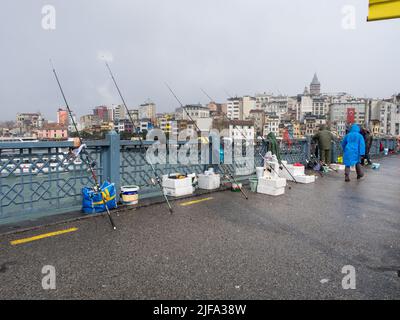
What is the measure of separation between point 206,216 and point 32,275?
312 centimetres

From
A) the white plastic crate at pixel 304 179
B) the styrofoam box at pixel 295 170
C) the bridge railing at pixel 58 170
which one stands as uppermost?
the bridge railing at pixel 58 170

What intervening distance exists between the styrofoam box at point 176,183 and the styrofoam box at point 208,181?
73cm

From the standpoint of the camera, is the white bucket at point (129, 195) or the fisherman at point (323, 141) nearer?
the white bucket at point (129, 195)

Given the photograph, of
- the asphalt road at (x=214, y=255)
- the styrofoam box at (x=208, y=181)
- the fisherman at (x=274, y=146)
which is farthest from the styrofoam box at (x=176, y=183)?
the fisherman at (x=274, y=146)

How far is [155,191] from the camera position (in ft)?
24.3

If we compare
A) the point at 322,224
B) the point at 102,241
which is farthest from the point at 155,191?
the point at 322,224

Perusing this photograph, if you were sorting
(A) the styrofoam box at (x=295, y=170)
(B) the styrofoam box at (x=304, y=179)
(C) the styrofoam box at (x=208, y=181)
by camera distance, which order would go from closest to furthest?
1. (C) the styrofoam box at (x=208, y=181)
2. (B) the styrofoam box at (x=304, y=179)
3. (A) the styrofoam box at (x=295, y=170)

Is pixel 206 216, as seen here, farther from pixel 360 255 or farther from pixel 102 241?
pixel 360 255

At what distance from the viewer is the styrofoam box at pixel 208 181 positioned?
8.20 meters

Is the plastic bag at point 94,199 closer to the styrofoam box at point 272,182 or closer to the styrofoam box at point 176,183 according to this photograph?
the styrofoam box at point 176,183

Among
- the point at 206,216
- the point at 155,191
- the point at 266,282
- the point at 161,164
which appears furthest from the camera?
the point at 161,164

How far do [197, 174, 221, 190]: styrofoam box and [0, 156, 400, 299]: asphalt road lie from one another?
1936mm

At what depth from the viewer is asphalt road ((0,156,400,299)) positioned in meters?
2.93

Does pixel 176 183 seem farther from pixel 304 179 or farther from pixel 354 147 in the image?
pixel 354 147
